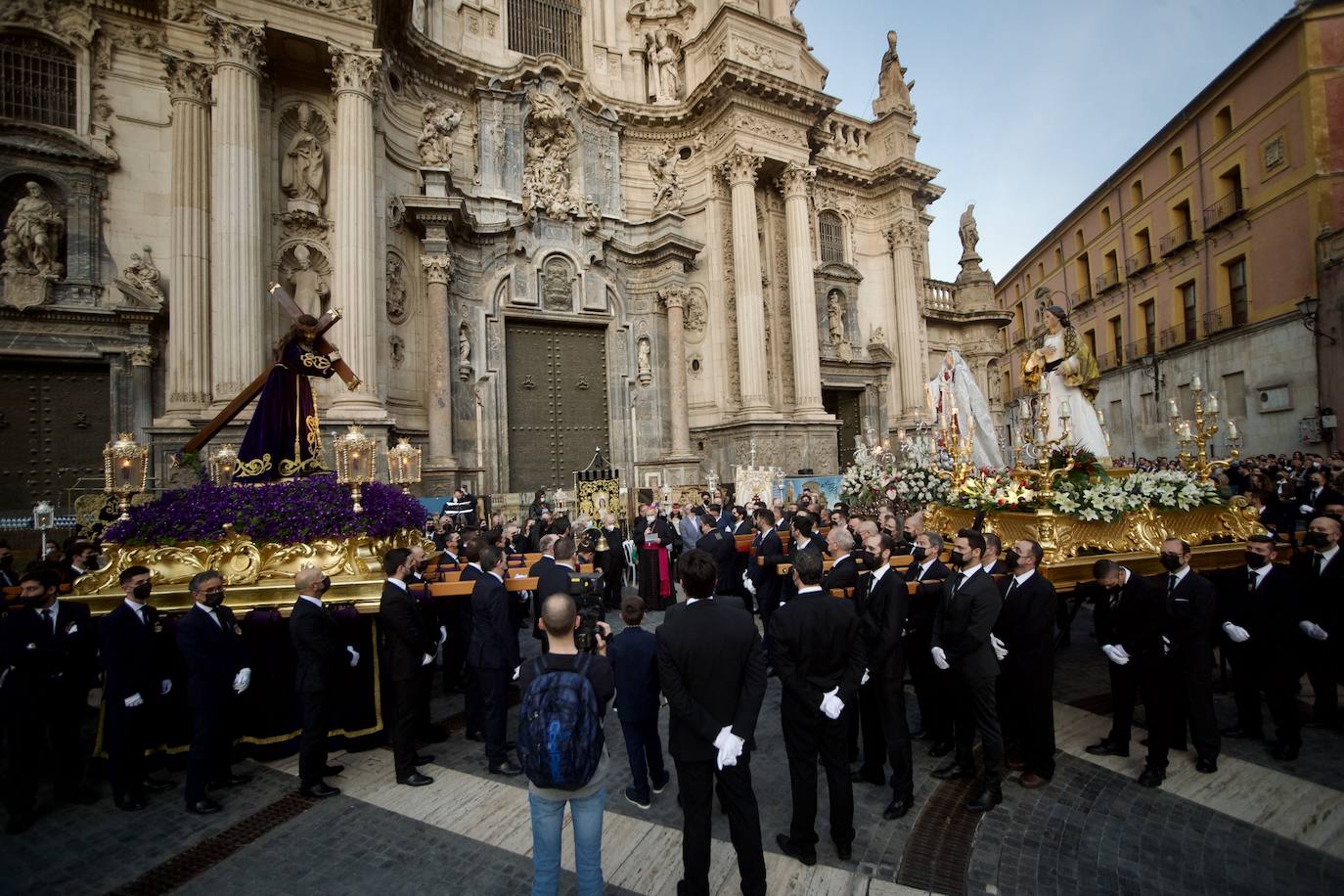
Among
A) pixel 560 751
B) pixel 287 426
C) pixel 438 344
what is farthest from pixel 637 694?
pixel 438 344

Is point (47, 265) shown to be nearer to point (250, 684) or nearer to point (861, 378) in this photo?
point (250, 684)

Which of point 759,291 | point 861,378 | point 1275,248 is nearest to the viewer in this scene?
point 759,291

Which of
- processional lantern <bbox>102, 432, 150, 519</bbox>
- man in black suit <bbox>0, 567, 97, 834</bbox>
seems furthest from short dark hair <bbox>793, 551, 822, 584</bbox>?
processional lantern <bbox>102, 432, 150, 519</bbox>

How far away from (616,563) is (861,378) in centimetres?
1594

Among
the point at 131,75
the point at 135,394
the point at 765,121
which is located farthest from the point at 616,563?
the point at 765,121

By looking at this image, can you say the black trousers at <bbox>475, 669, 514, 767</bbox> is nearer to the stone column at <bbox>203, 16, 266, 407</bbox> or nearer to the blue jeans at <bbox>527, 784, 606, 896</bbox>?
the blue jeans at <bbox>527, 784, 606, 896</bbox>

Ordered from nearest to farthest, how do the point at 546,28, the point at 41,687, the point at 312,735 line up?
1. the point at 41,687
2. the point at 312,735
3. the point at 546,28

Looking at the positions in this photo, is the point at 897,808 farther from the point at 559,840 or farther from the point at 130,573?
the point at 130,573

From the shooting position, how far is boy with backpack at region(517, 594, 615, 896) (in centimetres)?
296

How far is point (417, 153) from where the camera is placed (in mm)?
17625

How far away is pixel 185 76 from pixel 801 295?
55.8 feet

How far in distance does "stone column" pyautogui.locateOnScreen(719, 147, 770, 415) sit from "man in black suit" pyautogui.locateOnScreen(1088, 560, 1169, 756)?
14224 millimetres

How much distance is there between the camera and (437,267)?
16.8 m

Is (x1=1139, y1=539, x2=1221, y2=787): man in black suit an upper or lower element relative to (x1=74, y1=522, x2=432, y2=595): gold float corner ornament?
lower
